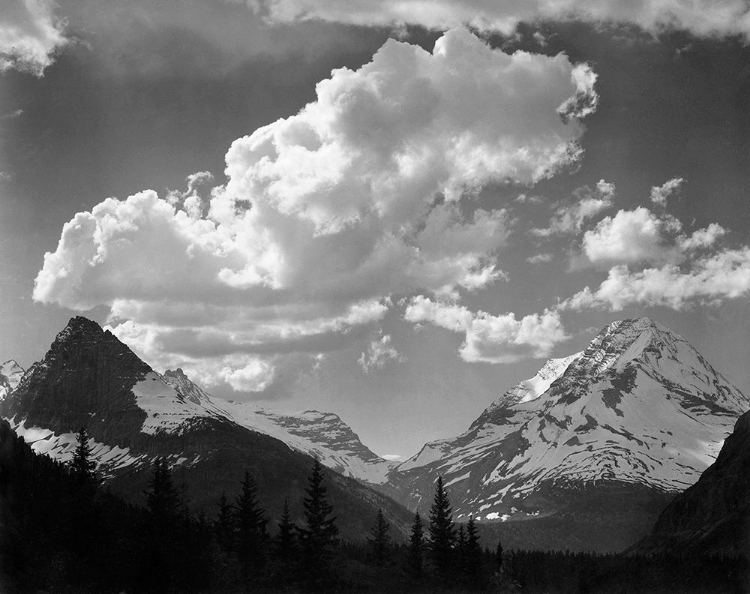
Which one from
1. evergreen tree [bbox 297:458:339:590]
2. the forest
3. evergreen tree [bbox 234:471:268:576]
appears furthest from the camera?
evergreen tree [bbox 234:471:268:576]

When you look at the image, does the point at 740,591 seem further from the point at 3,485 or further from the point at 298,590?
the point at 3,485

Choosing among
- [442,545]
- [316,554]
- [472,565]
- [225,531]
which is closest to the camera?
[316,554]

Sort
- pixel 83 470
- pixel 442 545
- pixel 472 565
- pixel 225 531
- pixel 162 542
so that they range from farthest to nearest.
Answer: pixel 225 531 → pixel 442 545 → pixel 472 565 → pixel 83 470 → pixel 162 542

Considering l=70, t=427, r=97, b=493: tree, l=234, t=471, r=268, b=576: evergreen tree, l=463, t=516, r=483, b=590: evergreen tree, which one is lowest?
l=463, t=516, r=483, b=590: evergreen tree

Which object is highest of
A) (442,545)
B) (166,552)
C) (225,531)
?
(225,531)

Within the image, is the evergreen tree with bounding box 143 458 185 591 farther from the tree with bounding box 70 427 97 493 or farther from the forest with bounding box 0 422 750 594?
the tree with bounding box 70 427 97 493

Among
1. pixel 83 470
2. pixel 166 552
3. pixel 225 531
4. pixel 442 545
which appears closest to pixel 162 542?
pixel 166 552

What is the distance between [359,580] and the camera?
14200 centimetres

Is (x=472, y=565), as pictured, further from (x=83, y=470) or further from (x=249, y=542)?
(x=83, y=470)

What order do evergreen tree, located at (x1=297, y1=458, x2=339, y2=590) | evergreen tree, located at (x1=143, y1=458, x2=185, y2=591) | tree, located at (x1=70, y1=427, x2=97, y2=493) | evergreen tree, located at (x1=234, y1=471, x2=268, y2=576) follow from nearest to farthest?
evergreen tree, located at (x1=143, y1=458, x2=185, y2=591) < tree, located at (x1=70, y1=427, x2=97, y2=493) < evergreen tree, located at (x1=297, y1=458, x2=339, y2=590) < evergreen tree, located at (x1=234, y1=471, x2=268, y2=576)

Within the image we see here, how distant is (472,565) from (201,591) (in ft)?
169


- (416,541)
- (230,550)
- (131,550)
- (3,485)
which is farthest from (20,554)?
(416,541)

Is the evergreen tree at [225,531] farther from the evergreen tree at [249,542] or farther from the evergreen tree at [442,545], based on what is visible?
the evergreen tree at [442,545]

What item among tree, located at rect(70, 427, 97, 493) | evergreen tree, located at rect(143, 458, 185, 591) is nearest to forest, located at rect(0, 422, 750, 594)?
evergreen tree, located at rect(143, 458, 185, 591)
